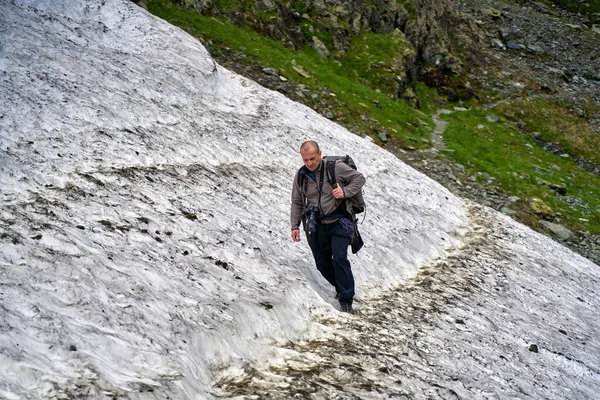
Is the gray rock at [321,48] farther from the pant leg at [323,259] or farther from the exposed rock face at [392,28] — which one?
the pant leg at [323,259]

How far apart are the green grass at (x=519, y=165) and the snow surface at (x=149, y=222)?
1736 cm

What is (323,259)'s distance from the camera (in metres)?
12.2

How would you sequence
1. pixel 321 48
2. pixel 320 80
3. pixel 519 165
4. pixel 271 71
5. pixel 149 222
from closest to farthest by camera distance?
pixel 149 222 < pixel 271 71 < pixel 320 80 < pixel 519 165 < pixel 321 48

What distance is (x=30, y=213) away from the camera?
31.3 feet

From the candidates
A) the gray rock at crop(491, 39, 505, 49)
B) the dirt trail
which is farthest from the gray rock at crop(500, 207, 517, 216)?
the gray rock at crop(491, 39, 505, 49)

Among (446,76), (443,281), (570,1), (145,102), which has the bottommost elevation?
(443,281)


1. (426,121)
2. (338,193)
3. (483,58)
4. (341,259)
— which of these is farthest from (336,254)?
(483,58)

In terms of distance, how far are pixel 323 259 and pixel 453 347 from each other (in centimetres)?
390

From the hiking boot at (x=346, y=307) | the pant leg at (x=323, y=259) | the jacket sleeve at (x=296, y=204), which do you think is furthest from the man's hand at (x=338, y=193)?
the hiking boot at (x=346, y=307)

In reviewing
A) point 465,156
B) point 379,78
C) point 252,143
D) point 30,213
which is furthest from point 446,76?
point 30,213

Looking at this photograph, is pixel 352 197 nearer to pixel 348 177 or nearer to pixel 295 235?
pixel 348 177

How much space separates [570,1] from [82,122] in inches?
5072

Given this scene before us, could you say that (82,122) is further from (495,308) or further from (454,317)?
(495,308)

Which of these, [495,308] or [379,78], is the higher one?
[379,78]
